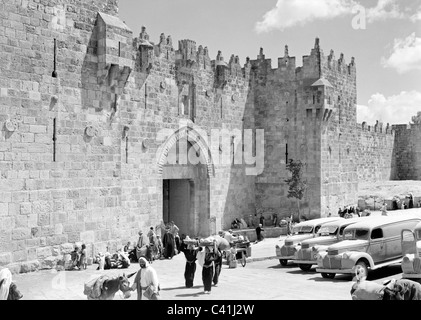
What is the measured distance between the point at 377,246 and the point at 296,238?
339 cm

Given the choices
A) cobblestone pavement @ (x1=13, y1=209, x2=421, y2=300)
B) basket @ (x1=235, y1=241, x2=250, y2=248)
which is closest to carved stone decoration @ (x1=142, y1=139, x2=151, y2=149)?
cobblestone pavement @ (x1=13, y1=209, x2=421, y2=300)

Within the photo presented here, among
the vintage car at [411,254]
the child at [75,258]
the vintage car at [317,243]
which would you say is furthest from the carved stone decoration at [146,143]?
the vintage car at [411,254]

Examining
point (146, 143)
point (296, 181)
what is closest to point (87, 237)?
point (146, 143)

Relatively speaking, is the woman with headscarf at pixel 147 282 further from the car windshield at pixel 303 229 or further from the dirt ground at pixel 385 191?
the dirt ground at pixel 385 191

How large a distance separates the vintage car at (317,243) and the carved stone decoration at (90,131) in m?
6.88

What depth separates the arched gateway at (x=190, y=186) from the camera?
72.0ft

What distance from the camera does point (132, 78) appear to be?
1892 cm

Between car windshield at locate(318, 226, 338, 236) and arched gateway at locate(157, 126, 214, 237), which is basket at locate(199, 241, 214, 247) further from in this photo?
arched gateway at locate(157, 126, 214, 237)

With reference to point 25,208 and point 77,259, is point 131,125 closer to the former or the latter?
point 77,259

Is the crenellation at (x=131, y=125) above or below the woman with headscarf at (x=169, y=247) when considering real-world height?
above

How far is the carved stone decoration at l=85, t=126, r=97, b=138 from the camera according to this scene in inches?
603

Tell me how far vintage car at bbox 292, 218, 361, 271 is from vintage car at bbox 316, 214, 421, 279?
101 centimetres

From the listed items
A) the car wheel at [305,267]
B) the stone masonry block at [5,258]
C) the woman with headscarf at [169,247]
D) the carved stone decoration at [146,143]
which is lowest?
the car wheel at [305,267]
